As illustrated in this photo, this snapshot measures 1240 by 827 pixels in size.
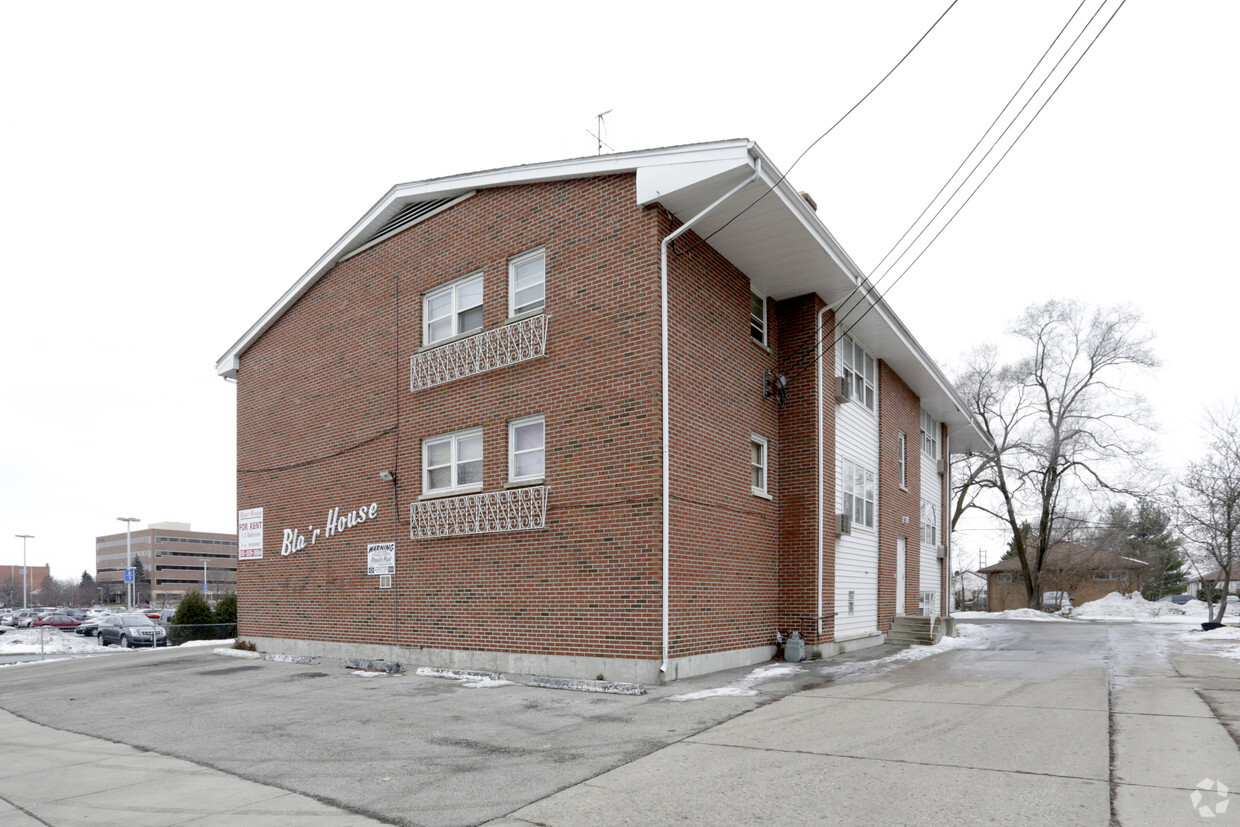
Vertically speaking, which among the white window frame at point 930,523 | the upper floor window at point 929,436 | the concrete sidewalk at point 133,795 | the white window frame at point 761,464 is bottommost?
the concrete sidewalk at point 133,795

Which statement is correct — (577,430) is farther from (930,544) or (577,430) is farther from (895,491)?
(930,544)

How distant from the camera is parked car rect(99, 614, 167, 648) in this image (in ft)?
106

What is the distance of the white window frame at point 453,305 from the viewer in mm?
14773

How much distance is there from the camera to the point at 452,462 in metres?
14.7

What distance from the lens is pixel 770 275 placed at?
1522 centimetres

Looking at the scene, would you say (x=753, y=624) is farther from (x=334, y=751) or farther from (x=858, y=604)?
(x=334, y=751)

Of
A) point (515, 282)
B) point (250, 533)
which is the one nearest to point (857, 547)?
point (515, 282)

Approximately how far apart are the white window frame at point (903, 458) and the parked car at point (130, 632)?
27560 mm

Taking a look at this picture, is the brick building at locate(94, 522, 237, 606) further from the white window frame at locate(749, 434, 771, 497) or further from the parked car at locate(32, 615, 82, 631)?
the white window frame at locate(749, 434, 771, 497)

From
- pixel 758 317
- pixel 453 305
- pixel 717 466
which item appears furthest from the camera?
pixel 758 317

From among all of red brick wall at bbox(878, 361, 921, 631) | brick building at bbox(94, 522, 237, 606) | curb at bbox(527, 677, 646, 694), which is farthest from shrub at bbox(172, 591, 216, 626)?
brick building at bbox(94, 522, 237, 606)

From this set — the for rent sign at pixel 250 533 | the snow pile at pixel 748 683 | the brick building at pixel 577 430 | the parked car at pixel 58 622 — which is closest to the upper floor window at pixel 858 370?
the brick building at pixel 577 430

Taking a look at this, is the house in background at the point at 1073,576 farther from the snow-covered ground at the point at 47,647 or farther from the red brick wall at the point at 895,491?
the snow-covered ground at the point at 47,647

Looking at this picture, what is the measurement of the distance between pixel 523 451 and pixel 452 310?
3325mm
